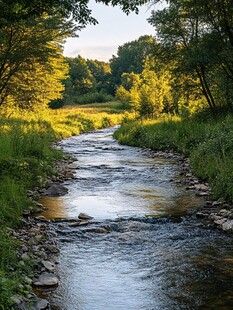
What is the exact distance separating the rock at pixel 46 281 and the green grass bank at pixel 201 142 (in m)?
4.69

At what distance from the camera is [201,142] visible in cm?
1456

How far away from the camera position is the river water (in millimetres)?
4391

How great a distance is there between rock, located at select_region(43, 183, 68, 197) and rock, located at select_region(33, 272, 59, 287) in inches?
179

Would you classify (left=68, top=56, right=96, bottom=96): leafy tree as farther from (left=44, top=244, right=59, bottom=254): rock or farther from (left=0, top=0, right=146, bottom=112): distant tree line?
(left=44, top=244, right=59, bottom=254): rock

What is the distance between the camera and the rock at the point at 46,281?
4.68 m

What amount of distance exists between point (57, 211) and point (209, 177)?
4401 mm

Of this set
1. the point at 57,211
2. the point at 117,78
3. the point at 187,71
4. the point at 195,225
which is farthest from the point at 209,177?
the point at 117,78

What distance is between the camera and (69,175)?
1186 cm

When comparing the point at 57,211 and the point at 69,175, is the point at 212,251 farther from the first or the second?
the point at 69,175

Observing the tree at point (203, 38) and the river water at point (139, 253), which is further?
the tree at point (203, 38)

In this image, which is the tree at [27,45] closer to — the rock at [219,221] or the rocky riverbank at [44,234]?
the rocky riverbank at [44,234]

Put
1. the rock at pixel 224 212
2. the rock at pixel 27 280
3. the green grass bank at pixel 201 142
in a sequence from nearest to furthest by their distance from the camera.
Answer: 1. the rock at pixel 27 280
2. the rock at pixel 224 212
3. the green grass bank at pixel 201 142

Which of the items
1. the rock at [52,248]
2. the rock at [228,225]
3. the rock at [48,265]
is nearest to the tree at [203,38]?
the rock at [228,225]

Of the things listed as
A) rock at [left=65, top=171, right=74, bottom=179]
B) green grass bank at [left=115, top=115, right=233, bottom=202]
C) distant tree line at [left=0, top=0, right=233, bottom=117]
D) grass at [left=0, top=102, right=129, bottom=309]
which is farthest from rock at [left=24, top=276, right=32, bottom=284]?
distant tree line at [left=0, top=0, right=233, bottom=117]
